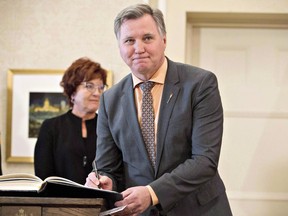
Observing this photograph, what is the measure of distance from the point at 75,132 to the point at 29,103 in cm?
55

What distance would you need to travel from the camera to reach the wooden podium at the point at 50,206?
Answer: 4.12 feet

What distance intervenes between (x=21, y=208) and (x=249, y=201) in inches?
87.9

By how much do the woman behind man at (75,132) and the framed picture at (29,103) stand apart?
311 millimetres

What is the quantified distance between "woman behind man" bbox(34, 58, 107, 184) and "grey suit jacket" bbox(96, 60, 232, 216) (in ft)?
3.17

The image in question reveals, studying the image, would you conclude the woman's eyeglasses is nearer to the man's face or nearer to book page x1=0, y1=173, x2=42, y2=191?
the man's face

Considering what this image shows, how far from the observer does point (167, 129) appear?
1605mm

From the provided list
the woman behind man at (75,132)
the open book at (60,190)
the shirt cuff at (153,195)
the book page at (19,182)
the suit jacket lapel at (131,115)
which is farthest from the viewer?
the woman behind man at (75,132)

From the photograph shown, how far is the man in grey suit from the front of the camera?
157 cm

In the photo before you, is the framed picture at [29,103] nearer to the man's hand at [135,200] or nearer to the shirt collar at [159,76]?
the shirt collar at [159,76]

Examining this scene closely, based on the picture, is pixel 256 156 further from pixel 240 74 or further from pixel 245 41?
pixel 245 41

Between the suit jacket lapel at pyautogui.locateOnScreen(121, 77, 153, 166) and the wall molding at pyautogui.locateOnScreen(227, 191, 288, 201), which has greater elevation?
the suit jacket lapel at pyautogui.locateOnScreen(121, 77, 153, 166)

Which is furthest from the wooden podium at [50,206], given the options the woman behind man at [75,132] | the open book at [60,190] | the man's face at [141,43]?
the woman behind man at [75,132]

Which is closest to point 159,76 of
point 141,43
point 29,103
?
point 141,43

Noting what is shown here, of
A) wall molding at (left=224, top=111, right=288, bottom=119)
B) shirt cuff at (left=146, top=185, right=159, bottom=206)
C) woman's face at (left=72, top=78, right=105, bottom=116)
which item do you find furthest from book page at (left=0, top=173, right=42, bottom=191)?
wall molding at (left=224, top=111, right=288, bottom=119)
